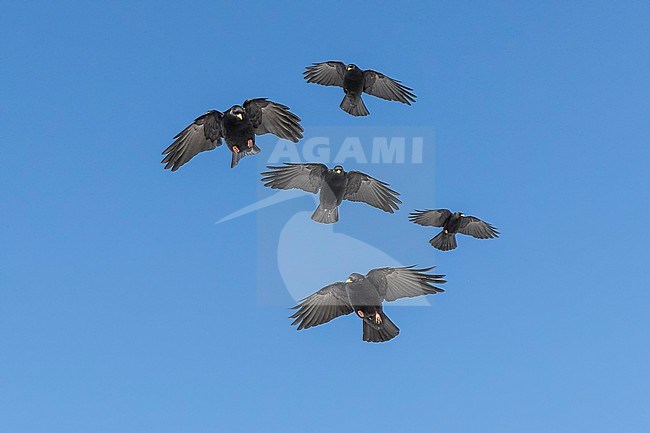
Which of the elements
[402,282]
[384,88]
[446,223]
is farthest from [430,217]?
[402,282]

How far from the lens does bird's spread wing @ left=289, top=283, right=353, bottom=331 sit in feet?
46.8

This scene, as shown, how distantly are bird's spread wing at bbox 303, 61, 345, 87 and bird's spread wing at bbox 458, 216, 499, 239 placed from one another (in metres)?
5.11

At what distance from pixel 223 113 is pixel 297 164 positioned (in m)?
2.62

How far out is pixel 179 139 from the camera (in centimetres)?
1465

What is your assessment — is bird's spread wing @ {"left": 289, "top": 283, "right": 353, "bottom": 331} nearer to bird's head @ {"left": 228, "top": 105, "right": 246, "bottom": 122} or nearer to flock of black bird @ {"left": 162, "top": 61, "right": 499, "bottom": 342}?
flock of black bird @ {"left": 162, "top": 61, "right": 499, "bottom": 342}

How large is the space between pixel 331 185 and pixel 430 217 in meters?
4.79

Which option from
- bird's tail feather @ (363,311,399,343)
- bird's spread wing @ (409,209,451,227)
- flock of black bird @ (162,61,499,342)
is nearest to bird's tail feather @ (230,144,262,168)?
flock of black bird @ (162,61,499,342)

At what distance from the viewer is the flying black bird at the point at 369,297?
13.9 m

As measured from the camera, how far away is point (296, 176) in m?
16.7

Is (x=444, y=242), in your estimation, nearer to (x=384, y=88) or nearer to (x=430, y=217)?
(x=430, y=217)

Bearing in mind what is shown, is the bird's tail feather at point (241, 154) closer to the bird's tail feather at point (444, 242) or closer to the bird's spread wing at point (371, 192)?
the bird's spread wing at point (371, 192)

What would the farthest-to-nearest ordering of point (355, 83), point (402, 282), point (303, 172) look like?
point (355, 83) → point (303, 172) → point (402, 282)

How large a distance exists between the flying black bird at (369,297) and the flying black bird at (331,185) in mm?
2902

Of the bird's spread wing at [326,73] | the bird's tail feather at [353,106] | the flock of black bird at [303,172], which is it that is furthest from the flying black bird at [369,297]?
the bird's spread wing at [326,73]
